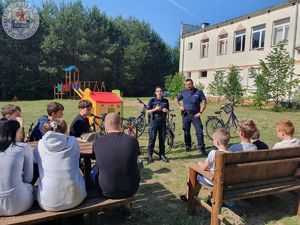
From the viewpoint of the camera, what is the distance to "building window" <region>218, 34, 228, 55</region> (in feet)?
84.1

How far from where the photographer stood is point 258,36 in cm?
2250

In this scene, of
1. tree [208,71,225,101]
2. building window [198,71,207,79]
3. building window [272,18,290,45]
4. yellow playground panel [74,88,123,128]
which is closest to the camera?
yellow playground panel [74,88,123,128]

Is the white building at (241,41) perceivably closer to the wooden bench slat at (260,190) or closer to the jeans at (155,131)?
the jeans at (155,131)

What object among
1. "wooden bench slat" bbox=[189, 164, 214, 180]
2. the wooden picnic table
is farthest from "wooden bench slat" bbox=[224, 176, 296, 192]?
the wooden picnic table

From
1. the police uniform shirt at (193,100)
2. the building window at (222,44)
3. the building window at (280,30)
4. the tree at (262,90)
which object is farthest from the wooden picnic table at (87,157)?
the building window at (222,44)

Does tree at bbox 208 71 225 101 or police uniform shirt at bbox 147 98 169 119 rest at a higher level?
tree at bbox 208 71 225 101

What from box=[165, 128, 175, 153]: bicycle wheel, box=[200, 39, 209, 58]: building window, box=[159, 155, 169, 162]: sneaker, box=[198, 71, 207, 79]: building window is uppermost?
box=[200, 39, 209, 58]: building window

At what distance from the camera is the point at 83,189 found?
3047 mm

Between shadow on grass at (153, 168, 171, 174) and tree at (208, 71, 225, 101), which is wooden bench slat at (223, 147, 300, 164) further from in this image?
tree at (208, 71, 225, 101)

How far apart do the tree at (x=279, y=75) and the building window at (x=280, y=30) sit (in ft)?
9.28

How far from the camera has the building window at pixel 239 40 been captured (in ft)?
77.9

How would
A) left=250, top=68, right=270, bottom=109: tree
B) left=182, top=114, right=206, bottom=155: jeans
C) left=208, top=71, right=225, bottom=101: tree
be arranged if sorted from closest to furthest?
left=182, top=114, right=206, bottom=155: jeans → left=250, top=68, right=270, bottom=109: tree → left=208, top=71, right=225, bottom=101: tree

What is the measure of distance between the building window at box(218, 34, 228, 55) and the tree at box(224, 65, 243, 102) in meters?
5.35

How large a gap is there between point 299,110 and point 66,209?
57.0 ft
